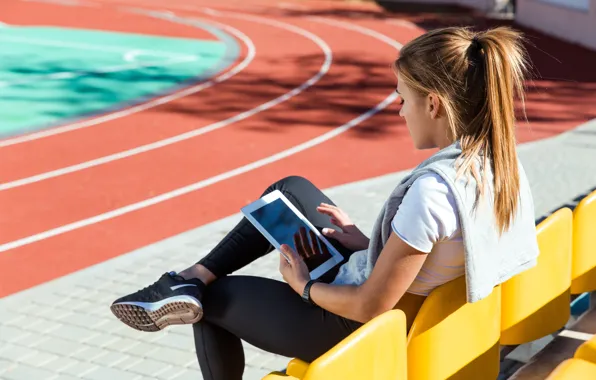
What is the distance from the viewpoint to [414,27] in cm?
1959

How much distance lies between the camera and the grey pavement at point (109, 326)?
4555 millimetres

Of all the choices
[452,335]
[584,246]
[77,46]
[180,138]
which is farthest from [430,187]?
[77,46]

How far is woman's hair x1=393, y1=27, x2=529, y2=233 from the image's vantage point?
9.18 feet

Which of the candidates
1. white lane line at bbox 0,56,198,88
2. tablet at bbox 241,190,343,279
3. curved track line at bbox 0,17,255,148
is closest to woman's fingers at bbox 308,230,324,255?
tablet at bbox 241,190,343,279

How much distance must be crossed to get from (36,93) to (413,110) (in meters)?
10.5

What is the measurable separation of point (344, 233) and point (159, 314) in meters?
0.76

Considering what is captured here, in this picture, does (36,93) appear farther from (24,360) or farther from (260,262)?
(24,360)

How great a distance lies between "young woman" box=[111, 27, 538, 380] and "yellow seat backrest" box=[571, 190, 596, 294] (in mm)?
667

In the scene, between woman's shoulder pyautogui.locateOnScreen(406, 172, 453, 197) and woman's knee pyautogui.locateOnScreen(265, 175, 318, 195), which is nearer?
woman's shoulder pyautogui.locateOnScreen(406, 172, 453, 197)

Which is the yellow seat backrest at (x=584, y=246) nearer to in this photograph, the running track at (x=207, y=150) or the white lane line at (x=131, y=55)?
the running track at (x=207, y=150)

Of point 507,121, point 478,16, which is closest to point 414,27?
point 478,16

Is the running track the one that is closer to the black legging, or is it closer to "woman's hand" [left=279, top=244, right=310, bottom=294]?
the black legging

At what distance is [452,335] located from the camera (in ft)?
9.76

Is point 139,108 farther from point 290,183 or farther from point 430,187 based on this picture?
point 430,187
